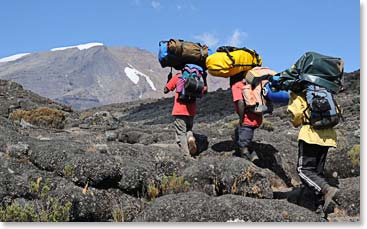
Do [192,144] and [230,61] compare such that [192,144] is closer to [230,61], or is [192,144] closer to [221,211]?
[230,61]

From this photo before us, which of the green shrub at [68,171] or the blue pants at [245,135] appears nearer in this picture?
the green shrub at [68,171]

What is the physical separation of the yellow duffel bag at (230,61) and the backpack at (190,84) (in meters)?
0.65

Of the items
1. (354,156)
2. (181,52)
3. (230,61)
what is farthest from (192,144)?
(354,156)

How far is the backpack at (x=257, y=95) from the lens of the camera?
7.24 meters

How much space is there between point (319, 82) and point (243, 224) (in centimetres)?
198

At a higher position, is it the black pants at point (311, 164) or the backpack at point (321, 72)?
the backpack at point (321, 72)

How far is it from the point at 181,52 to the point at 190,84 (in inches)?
21.3

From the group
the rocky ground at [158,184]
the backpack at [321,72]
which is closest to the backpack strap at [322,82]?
Result: the backpack at [321,72]

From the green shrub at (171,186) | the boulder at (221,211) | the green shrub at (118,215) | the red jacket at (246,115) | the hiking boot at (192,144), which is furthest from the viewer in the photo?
the hiking boot at (192,144)

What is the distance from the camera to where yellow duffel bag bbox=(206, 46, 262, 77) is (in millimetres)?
7246

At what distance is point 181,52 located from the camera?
26.6 feet

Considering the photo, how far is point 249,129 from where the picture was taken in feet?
24.6

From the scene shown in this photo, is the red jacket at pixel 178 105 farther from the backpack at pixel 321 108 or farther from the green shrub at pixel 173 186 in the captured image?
the backpack at pixel 321 108

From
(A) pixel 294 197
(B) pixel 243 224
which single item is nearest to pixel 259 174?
(A) pixel 294 197
